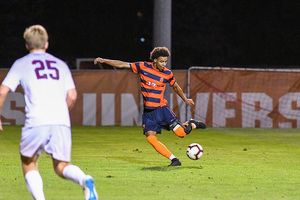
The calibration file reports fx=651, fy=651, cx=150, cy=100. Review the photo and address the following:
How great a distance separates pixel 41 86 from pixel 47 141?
53cm

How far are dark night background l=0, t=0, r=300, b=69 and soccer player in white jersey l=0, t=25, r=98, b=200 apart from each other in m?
38.5

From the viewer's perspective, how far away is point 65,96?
639 cm

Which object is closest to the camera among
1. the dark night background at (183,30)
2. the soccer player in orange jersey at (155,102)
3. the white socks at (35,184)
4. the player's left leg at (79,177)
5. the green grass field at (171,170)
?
the player's left leg at (79,177)

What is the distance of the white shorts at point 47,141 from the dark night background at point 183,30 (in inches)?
1520

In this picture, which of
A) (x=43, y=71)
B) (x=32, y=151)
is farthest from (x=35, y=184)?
(x=43, y=71)

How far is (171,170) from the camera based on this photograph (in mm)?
10242

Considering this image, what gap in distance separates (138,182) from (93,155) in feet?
13.0

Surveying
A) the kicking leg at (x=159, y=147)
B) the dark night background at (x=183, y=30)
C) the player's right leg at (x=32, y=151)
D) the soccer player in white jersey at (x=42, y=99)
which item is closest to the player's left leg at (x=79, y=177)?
the soccer player in white jersey at (x=42, y=99)

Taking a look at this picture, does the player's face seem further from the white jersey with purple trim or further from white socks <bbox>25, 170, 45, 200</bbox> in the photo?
white socks <bbox>25, 170, 45, 200</bbox>

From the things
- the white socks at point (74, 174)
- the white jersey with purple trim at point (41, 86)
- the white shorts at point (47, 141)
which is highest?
the white jersey with purple trim at point (41, 86)

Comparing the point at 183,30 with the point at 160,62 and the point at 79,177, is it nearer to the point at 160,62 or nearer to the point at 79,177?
the point at 160,62

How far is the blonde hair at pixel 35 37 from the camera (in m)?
6.22

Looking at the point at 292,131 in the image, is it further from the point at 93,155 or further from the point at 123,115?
the point at 93,155

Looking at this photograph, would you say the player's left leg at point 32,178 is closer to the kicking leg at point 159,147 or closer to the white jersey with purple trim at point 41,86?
the white jersey with purple trim at point 41,86
